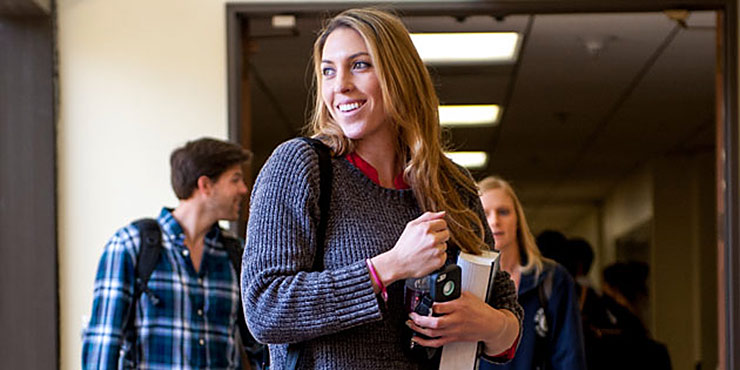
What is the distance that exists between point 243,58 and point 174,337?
1801mm

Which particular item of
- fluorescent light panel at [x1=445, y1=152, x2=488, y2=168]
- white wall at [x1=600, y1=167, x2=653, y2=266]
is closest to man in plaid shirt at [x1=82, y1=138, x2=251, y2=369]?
fluorescent light panel at [x1=445, y1=152, x2=488, y2=168]

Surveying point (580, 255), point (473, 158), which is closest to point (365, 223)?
point (580, 255)

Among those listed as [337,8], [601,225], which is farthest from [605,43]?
[601,225]

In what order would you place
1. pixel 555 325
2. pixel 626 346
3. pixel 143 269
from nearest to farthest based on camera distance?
1. pixel 143 269
2. pixel 555 325
3. pixel 626 346

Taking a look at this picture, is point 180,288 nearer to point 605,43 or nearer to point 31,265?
point 31,265

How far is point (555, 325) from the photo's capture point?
13.7ft

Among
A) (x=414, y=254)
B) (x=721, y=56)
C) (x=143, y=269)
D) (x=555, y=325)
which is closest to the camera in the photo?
(x=414, y=254)

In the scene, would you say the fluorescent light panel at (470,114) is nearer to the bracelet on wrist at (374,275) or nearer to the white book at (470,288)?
the white book at (470,288)

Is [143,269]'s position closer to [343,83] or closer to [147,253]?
[147,253]

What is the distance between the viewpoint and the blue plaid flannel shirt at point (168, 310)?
3.57 meters

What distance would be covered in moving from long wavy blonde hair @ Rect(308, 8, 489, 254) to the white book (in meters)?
0.06

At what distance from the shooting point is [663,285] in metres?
13.2

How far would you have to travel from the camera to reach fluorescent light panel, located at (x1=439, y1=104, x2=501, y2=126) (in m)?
9.32

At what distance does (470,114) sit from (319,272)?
794cm
